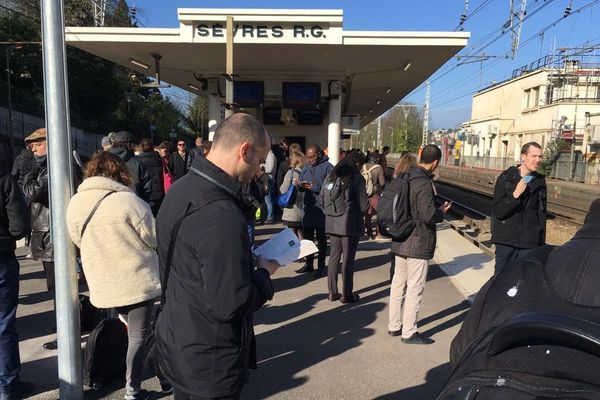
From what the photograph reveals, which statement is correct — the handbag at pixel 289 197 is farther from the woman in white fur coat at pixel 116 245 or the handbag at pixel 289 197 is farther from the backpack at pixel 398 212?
the woman in white fur coat at pixel 116 245

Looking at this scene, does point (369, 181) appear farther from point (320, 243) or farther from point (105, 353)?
point (105, 353)

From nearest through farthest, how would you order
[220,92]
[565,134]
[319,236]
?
[319,236]
[220,92]
[565,134]

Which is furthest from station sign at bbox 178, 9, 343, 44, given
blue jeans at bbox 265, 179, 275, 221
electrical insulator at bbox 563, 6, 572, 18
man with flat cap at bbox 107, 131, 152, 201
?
electrical insulator at bbox 563, 6, 572, 18

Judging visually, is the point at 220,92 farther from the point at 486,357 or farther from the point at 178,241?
the point at 486,357

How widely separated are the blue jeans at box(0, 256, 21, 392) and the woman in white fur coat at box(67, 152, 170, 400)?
72 centimetres

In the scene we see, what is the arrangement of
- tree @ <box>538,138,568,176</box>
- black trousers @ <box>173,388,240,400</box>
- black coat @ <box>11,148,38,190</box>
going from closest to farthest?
black trousers @ <box>173,388,240,400</box> < black coat @ <box>11,148,38,190</box> < tree @ <box>538,138,568,176</box>

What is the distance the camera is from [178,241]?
202cm

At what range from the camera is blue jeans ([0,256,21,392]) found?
3.39m

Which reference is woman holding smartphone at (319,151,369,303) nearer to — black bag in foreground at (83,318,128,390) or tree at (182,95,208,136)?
black bag in foreground at (83,318,128,390)

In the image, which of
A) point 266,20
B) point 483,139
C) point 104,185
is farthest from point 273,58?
point 483,139

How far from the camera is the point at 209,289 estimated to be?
1923 millimetres

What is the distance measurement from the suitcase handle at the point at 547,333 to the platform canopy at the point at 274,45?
30.7ft

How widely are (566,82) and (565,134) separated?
27.1 feet

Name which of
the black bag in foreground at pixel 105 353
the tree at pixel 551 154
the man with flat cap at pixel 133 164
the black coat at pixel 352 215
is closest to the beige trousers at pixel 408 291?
the black coat at pixel 352 215
